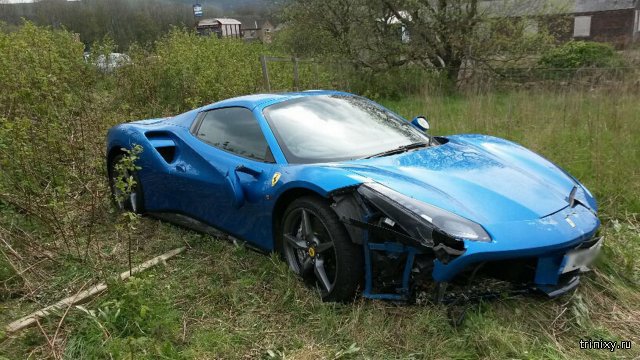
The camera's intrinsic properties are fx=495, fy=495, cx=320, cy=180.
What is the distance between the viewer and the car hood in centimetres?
257

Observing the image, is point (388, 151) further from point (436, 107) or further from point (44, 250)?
point (436, 107)

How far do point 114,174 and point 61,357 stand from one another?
8.89ft

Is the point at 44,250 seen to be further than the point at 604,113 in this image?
No

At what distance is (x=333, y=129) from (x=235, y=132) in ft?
2.53

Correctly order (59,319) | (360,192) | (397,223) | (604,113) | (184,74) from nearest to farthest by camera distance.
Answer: (397,223) < (360,192) < (59,319) < (604,113) < (184,74)

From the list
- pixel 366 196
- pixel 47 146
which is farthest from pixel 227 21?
pixel 366 196

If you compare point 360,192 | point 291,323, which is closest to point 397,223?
point 360,192

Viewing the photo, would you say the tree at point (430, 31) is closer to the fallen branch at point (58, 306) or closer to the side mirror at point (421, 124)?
the side mirror at point (421, 124)

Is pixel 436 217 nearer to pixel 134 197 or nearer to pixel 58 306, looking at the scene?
pixel 58 306

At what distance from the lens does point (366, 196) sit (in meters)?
2.61

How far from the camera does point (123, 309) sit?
2.81 meters

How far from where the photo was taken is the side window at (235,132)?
3514 mm

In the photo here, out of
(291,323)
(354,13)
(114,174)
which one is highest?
(354,13)

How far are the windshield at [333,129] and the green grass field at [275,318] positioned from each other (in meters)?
0.79
